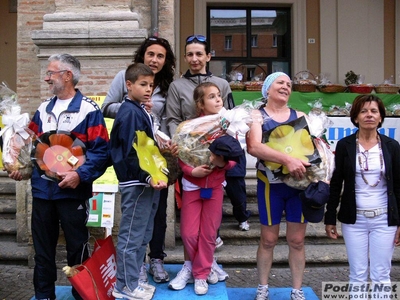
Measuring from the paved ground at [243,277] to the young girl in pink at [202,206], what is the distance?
1420 millimetres

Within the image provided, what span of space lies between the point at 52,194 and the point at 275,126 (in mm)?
1770

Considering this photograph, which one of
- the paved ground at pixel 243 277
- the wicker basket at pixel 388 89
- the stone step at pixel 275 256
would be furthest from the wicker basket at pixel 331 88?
the paved ground at pixel 243 277

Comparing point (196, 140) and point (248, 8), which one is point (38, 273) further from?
point (248, 8)

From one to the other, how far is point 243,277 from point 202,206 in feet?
5.94

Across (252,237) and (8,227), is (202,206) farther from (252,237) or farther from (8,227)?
(8,227)

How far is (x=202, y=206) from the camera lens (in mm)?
4008

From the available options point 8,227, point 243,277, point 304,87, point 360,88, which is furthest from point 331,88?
point 8,227

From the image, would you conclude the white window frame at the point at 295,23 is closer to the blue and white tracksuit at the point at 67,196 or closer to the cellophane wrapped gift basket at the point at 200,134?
the blue and white tracksuit at the point at 67,196

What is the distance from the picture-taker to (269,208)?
4.01 m

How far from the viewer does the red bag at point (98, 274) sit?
12.5 ft

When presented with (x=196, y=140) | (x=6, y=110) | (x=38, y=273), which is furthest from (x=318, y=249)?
(x=6, y=110)

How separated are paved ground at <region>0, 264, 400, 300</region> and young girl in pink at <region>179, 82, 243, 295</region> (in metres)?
1.42

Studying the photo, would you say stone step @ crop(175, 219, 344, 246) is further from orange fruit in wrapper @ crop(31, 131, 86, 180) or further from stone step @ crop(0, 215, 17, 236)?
orange fruit in wrapper @ crop(31, 131, 86, 180)

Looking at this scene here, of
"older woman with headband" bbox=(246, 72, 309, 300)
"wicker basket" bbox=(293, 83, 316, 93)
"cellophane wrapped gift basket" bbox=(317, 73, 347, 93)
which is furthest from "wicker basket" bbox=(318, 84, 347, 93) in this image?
"older woman with headband" bbox=(246, 72, 309, 300)
